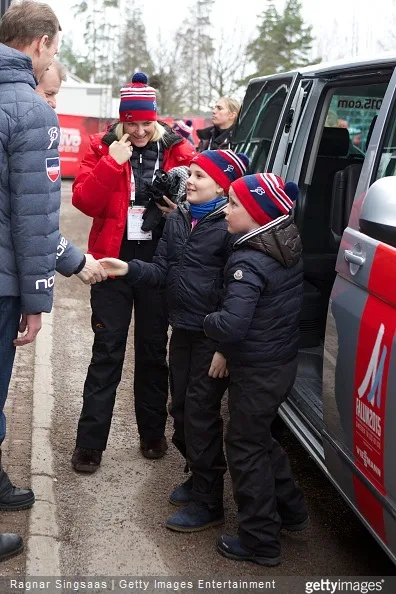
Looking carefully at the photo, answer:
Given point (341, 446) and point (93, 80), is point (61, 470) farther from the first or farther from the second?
point (93, 80)

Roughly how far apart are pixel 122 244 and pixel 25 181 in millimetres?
1233

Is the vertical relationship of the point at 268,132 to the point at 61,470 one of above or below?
above

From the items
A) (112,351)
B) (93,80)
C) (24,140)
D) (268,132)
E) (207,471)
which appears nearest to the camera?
(24,140)

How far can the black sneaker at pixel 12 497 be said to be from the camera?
3.90 meters

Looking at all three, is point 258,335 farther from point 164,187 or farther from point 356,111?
point 356,111

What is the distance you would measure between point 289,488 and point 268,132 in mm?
2563

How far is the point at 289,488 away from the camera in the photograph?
12.3ft

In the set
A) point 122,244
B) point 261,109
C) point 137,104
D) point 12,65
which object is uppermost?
point 12,65

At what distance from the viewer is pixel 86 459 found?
4.50 metres

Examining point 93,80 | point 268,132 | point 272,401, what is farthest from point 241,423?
point 93,80

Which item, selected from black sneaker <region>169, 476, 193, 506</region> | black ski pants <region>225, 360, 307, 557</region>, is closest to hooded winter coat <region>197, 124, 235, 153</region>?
black sneaker <region>169, 476, 193, 506</region>

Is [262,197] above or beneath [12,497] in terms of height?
above

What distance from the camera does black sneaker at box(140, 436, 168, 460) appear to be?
472cm

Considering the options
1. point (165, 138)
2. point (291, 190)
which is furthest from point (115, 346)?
point (291, 190)
